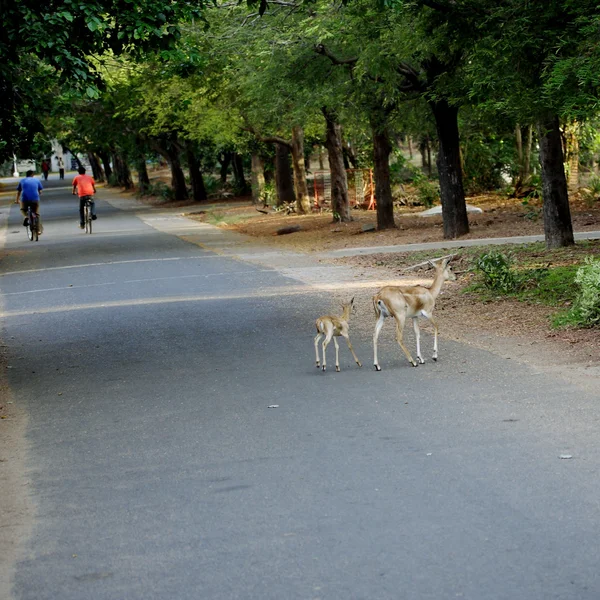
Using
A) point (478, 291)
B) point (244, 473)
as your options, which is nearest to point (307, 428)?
point (244, 473)

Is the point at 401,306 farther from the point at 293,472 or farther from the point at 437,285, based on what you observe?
the point at 293,472

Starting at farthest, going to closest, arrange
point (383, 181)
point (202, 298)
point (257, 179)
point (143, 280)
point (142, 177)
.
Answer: point (142, 177) < point (257, 179) < point (383, 181) < point (143, 280) < point (202, 298)

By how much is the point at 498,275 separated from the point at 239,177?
42446 mm

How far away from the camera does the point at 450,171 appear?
2489cm

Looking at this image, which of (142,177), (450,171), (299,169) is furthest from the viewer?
(142,177)

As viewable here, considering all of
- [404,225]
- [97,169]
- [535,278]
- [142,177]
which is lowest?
[535,278]

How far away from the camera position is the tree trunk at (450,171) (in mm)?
24641

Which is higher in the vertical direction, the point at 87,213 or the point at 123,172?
the point at 123,172

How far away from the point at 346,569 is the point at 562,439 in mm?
2752

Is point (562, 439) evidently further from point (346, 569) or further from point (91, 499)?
point (91, 499)

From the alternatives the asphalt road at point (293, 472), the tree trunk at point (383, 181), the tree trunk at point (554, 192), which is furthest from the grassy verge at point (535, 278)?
the tree trunk at point (383, 181)

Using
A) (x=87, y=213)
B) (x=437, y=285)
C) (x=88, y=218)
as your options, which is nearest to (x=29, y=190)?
(x=87, y=213)

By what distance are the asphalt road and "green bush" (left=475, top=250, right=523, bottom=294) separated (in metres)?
2.94

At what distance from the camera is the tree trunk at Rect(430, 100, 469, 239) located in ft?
80.8
